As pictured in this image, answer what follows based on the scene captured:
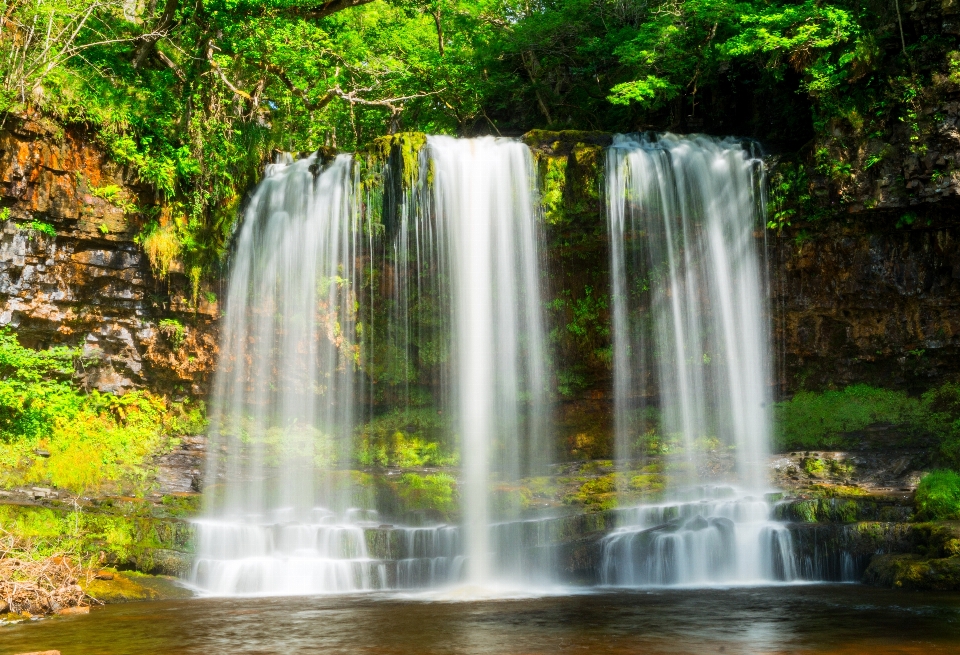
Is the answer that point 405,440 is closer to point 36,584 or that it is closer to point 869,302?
point 36,584

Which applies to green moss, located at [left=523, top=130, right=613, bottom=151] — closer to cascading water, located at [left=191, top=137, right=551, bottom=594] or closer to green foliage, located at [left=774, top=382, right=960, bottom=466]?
cascading water, located at [left=191, top=137, right=551, bottom=594]

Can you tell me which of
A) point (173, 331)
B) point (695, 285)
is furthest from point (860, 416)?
point (173, 331)

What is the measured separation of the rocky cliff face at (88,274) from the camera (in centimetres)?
1551

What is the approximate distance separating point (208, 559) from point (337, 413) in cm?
596

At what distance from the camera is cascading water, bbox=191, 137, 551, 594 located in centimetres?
1669

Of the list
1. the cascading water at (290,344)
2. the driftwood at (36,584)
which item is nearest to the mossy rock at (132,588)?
the driftwood at (36,584)

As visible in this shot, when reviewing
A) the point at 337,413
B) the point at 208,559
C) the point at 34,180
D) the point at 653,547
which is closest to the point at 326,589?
the point at 208,559

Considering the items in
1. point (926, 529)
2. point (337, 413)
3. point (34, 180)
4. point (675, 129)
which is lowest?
point (926, 529)

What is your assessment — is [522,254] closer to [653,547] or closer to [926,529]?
[653,547]

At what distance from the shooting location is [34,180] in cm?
1550

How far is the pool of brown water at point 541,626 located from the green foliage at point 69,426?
18.2 feet

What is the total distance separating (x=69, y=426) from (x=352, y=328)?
235 inches

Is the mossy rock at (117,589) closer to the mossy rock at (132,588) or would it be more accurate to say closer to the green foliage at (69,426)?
the mossy rock at (132,588)

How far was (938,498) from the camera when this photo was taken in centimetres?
1166
